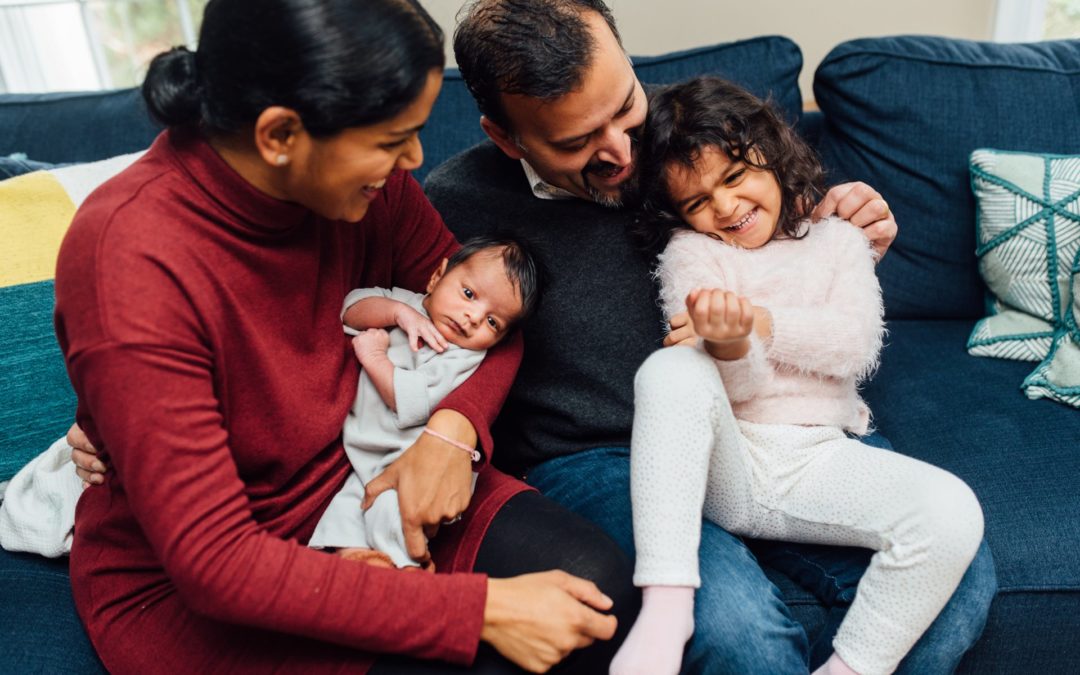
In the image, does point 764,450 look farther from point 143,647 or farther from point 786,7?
point 786,7

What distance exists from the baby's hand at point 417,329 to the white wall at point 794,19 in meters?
1.34

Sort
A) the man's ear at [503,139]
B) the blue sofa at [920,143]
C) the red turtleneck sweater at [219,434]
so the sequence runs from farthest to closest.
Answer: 1. the blue sofa at [920,143]
2. the man's ear at [503,139]
3. the red turtleneck sweater at [219,434]

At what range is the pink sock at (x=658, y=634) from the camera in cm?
102

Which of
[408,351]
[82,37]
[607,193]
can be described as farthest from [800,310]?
[82,37]

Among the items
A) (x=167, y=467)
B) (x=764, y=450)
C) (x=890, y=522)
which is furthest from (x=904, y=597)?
(x=167, y=467)

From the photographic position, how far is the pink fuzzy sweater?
124cm

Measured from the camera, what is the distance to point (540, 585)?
0.98 m

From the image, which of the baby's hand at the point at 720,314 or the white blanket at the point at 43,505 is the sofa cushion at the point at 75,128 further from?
the baby's hand at the point at 720,314

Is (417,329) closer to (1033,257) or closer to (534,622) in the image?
(534,622)

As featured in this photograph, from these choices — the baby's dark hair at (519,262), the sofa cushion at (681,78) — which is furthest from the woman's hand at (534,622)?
the sofa cushion at (681,78)

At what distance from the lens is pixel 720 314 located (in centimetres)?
106

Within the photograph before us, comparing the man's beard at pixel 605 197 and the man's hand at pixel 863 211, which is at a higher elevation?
the man's beard at pixel 605 197

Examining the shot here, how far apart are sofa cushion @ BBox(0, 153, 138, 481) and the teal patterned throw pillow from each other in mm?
1752

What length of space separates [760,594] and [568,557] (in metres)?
0.28
